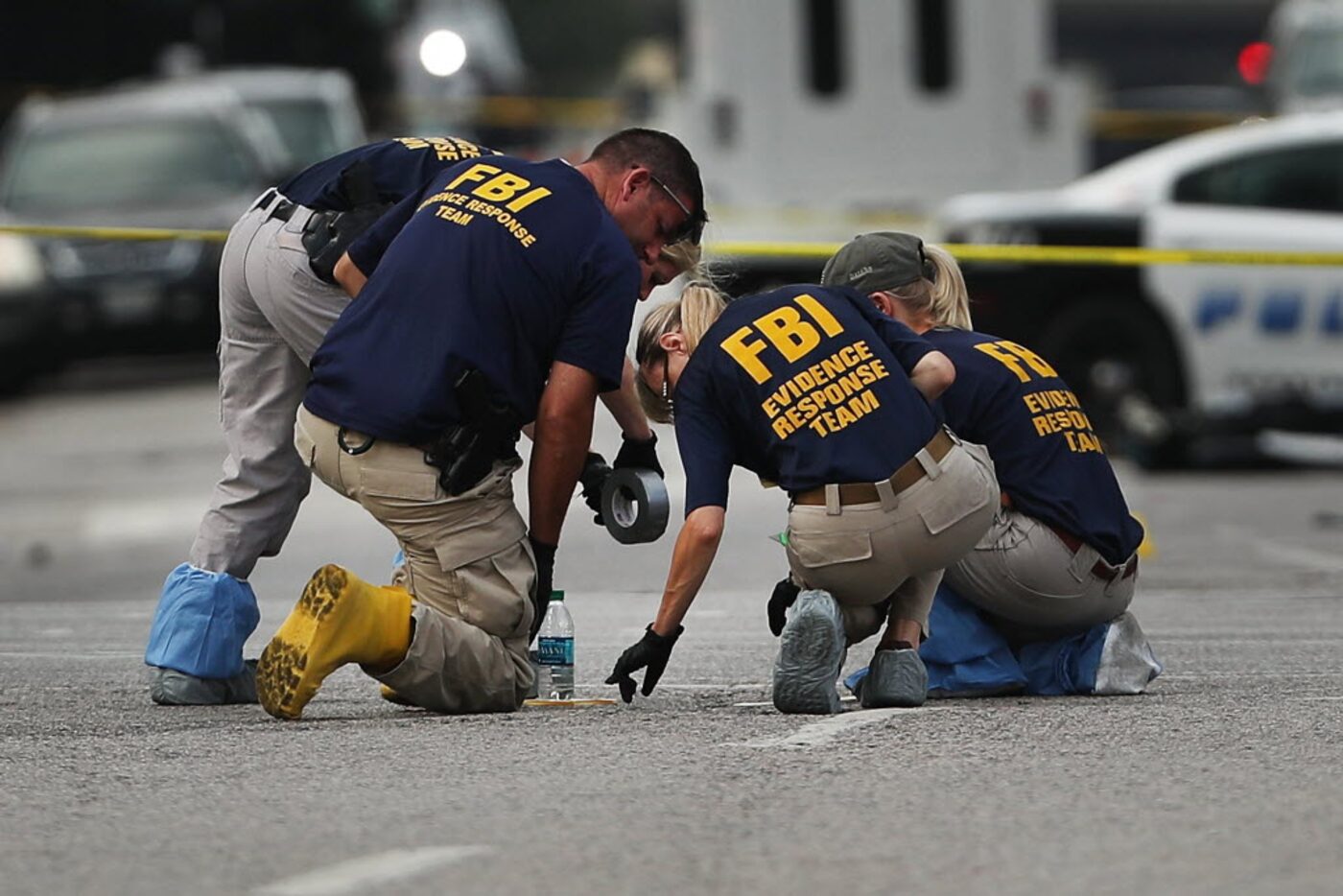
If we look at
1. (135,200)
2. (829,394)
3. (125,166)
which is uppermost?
(829,394)

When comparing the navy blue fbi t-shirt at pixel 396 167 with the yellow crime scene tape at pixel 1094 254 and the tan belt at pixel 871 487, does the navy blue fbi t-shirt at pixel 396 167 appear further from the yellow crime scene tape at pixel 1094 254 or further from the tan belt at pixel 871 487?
the yellow crime scene tape at pixel 1094 254

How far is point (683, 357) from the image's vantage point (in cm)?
679

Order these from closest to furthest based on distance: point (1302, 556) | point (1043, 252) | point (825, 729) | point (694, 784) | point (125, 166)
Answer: point (694, 784) → point (825, 729) → point (1302, 556) → point (1043, 252) → point (125, 166)

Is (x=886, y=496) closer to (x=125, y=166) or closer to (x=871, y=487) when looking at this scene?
(x=871, y=487)

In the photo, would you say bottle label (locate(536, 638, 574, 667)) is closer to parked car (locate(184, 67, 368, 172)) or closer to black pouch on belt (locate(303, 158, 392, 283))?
black pouch on belt (locate(303, 158, 392, 283))

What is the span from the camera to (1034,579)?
6832 millimetres

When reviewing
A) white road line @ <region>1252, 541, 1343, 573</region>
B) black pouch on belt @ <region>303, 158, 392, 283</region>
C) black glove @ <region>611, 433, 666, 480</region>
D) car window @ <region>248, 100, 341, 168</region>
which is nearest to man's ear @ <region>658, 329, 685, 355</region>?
black glove @ <region>611, 433, 666, 480</region>

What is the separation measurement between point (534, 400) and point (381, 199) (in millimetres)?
731

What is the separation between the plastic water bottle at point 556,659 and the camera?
715cm

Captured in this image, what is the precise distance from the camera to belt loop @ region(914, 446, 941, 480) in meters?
6.57

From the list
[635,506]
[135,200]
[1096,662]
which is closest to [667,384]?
[635,506]

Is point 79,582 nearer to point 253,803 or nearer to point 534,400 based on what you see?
point 534,400

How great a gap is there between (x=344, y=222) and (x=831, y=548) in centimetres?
146

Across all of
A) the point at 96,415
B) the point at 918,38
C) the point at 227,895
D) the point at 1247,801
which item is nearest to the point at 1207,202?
the point at 918,38
